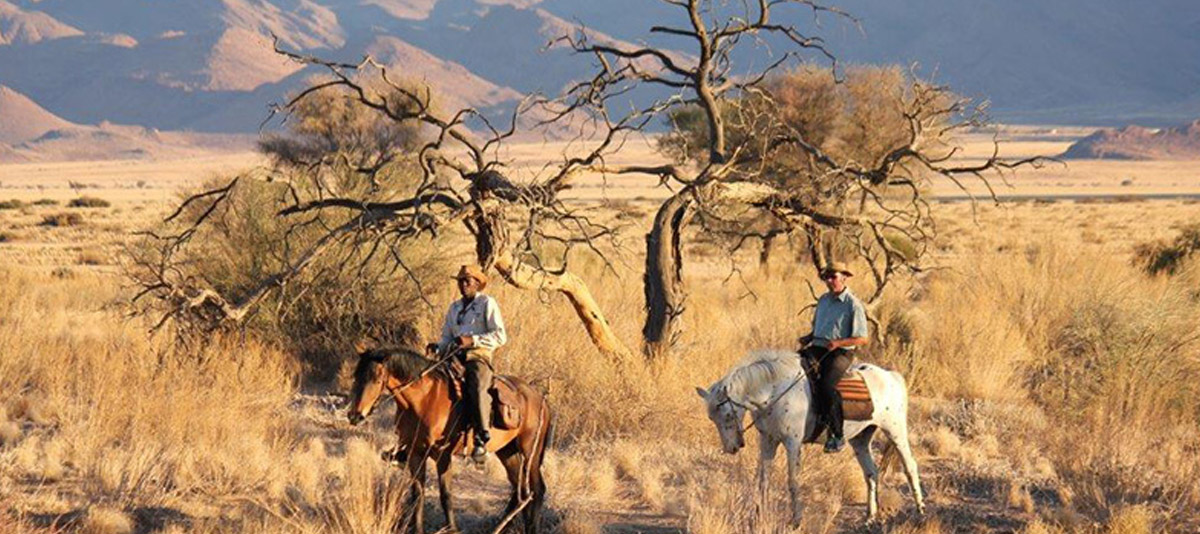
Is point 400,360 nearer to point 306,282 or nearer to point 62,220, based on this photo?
point 306,282

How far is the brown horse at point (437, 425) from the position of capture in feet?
33.7

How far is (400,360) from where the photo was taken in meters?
10.4

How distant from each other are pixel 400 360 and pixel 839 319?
135 inches

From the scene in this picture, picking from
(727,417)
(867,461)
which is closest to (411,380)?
(727,417)

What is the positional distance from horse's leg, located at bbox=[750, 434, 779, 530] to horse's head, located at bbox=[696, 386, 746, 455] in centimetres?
24

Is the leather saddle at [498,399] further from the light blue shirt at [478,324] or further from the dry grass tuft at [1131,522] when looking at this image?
the dry grass tuft at [1131,522]

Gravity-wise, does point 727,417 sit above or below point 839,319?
below

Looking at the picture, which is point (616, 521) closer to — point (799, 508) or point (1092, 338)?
point (799, 508)

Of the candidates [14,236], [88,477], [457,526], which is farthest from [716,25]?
[14,236]

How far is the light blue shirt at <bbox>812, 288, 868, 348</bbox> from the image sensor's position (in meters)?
11.6

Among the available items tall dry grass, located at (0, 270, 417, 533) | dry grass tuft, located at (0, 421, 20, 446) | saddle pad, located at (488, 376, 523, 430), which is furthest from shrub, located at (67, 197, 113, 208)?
saddle pad, located at (488, 376, 523, 430)

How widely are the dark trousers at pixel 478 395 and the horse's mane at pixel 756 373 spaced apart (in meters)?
1.78

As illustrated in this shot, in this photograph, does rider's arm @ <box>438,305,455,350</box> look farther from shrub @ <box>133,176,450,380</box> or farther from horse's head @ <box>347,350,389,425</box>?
shrub @ <box>133,176,450,380</box>

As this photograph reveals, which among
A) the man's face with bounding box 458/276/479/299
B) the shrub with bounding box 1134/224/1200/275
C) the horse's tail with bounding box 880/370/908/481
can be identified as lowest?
the horse's tail with bounding box 880/370/908/481
